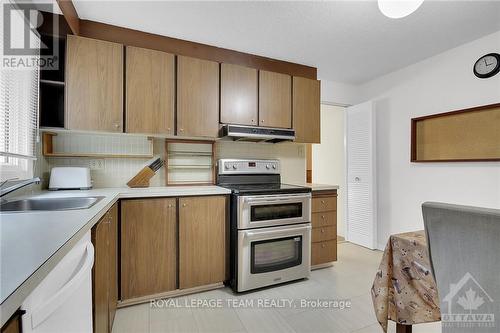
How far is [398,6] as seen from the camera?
1.42 m

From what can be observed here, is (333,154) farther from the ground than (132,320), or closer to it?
farther from the ground

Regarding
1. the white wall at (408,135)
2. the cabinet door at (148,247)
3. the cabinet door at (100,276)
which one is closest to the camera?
the cabinet door at (100,276)

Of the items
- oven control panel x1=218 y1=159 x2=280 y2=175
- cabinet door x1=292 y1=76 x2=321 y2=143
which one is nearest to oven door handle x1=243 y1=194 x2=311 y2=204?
oven control panel x1=218 y1=159 x2=280 y2=175

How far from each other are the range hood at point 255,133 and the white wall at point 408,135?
1.55 metres

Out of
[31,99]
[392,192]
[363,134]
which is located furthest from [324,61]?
[31,99]

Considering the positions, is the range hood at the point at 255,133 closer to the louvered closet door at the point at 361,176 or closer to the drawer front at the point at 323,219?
the drawer front at the point at 323,219

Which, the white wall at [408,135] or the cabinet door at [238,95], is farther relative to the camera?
the cabinet door at [238,95]

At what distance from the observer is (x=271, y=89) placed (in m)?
2.70

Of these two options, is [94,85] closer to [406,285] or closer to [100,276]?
[100,276]

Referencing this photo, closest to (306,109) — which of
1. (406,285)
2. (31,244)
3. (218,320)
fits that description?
(406,285)

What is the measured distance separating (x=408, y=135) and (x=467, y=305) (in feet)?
8.93

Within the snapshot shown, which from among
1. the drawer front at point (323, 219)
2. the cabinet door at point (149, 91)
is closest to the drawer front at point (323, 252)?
the drawer front at point (323, 219)

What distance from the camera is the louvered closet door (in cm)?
336

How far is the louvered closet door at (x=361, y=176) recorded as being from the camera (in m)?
3.36
